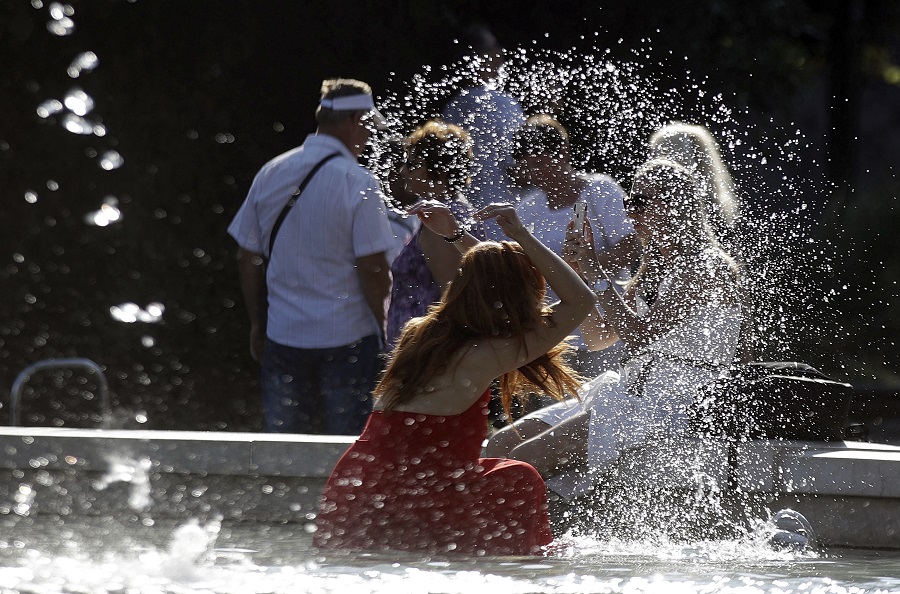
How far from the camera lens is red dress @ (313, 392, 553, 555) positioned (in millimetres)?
3273

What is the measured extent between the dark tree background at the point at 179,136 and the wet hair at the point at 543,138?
135 inches

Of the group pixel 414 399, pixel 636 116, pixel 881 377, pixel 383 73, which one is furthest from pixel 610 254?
pixel 881 377

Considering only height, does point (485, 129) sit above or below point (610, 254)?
above

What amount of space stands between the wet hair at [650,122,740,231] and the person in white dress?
2.1 inches

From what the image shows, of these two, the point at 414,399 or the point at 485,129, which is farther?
the point at 485,129

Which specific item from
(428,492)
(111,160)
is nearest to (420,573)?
A: (428,492)

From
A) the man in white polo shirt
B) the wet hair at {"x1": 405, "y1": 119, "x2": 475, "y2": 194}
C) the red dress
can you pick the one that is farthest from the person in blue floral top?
the red dress

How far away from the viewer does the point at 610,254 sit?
14.2ft

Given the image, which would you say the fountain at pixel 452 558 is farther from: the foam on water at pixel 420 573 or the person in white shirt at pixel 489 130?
the person in white shirt at pixel 489 130

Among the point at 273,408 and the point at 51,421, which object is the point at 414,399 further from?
the point at 51,421

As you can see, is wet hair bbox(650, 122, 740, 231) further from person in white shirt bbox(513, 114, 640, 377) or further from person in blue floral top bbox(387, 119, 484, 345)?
person in blue floral top bbox(387, 119, 484, 345)

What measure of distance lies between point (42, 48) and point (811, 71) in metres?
6.15

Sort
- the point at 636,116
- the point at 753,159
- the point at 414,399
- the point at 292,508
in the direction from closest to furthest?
1. the point at 414,399
2. the point at 292,508
3. the point at 636,116
4. the point at 753,159

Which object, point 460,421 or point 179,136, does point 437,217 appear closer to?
point 460,421
